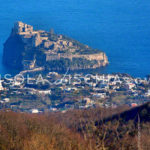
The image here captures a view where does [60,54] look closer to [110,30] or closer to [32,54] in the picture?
[32,54]

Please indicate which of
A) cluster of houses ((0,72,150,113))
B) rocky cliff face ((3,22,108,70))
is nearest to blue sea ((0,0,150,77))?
rocky cliff face ((3,22,108,70))

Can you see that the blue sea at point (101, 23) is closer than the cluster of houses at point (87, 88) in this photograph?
No

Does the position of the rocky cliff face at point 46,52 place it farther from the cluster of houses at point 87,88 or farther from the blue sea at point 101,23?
the cluster of houses at point 87,88

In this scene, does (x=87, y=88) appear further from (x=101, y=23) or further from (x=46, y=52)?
(x=101, y=23)

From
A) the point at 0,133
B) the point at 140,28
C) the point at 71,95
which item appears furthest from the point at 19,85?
the point at 140,28

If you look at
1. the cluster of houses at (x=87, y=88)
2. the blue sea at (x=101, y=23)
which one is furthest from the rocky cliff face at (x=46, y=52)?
the cluster of houses at (x=87, y=88)
